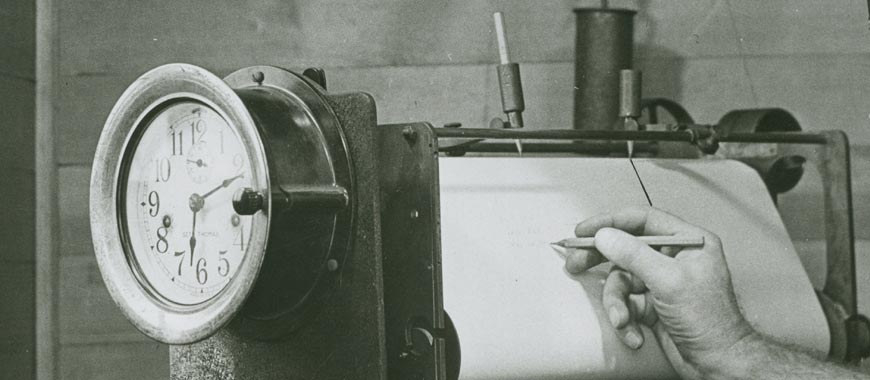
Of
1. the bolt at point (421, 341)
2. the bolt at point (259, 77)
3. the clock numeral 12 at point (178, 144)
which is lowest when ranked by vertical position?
the bolt at point (421, 341)

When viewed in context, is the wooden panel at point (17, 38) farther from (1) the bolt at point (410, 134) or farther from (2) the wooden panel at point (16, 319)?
(1) the bolt at point (410, 134)

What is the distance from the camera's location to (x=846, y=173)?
6.06ft

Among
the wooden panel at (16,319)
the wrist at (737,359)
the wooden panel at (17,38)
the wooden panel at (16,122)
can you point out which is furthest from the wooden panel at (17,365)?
the wrist at (737,359)

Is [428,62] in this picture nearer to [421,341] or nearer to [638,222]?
[638,222]

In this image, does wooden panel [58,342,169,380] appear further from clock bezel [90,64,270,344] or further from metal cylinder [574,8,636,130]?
metal cylinder [574,8,636,130]

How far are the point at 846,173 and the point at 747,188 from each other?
22cm

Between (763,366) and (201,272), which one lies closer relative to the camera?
(201,272)

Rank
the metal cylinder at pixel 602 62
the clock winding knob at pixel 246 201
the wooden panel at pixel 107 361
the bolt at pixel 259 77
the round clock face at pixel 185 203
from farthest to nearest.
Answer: the wooden panel at pixel 107 361 < the metal cylinder at pixel 602 62 < the bolt at pixel 259 77 < the round clock face at pixel 185 203 < the clock winding knob at pixel 246 201

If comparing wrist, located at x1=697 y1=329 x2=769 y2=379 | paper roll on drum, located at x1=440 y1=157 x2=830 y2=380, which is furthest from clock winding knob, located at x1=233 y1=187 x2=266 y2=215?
wrist, located at x1=697 y1=329 x2=769 y2=379

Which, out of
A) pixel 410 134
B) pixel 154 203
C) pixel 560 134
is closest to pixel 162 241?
pixel 154 203

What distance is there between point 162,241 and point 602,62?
1049 mm

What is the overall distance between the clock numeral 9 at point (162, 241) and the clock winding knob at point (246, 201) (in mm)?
209

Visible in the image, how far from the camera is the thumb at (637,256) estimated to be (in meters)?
1.44

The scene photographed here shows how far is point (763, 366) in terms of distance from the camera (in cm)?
151
